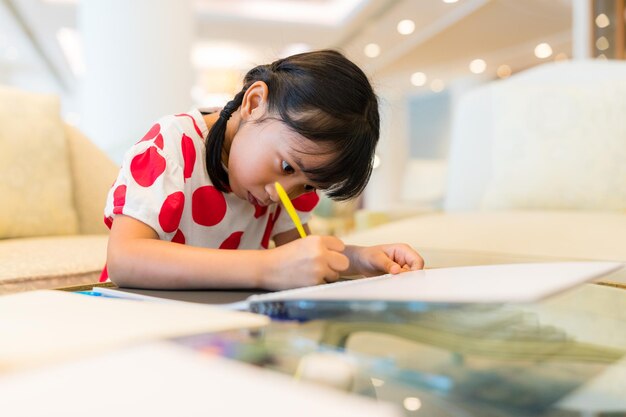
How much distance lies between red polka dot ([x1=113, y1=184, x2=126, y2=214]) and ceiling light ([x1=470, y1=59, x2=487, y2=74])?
6348 millimetres

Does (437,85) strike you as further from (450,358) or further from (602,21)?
(450,358)

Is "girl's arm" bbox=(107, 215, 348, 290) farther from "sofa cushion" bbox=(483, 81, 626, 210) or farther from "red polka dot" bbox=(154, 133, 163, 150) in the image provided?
"sofa cushion" bbox=(483, 81, 626, 210)

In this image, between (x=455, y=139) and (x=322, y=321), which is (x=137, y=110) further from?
(x=322, y=321)

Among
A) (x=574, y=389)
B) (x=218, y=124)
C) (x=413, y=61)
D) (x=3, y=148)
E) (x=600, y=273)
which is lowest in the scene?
(x=574, y=389)

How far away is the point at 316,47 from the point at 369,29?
762mm

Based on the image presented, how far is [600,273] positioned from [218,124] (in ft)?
1.71

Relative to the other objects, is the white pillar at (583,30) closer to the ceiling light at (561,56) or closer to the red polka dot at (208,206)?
the ceiling light at (561,56)

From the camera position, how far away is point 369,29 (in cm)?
597

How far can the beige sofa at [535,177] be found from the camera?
1.11 meters

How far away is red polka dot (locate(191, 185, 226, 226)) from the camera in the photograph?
85 centimetres

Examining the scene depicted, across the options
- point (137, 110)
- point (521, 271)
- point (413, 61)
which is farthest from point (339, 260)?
point (413, 61)

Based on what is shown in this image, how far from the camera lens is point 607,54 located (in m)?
3.06

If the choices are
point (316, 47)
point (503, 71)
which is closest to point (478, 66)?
point (503, 71)

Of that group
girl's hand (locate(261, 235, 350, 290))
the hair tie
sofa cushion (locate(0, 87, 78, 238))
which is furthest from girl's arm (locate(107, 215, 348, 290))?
sofa cushion (locate(0, 87, 78, 238))
